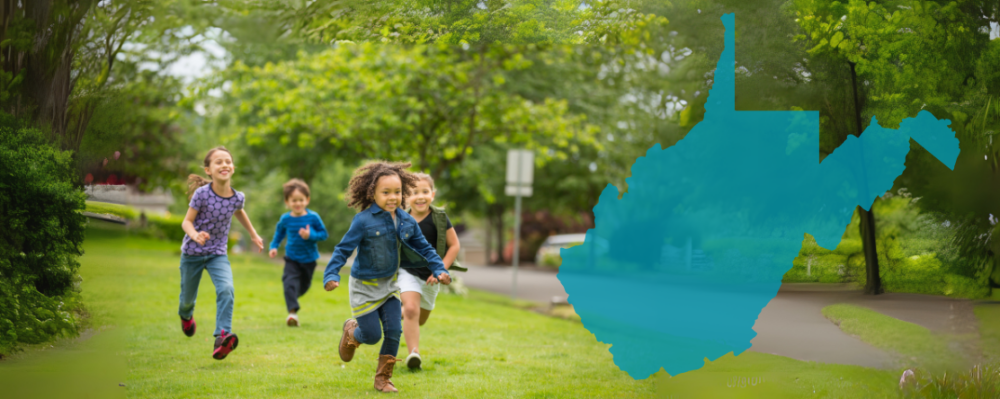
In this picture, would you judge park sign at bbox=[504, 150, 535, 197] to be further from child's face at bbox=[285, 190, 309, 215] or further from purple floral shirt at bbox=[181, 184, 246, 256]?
purple floral shirt at bbox=[181, 184, 246, 256]

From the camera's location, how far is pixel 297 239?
26.2 ft

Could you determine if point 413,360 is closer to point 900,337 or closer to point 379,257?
point 379,257

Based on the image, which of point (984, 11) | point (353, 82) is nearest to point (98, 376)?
point (984, 11)

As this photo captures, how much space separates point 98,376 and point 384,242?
204 centimetres

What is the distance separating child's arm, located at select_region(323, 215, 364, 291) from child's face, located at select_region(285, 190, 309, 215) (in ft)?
9.64

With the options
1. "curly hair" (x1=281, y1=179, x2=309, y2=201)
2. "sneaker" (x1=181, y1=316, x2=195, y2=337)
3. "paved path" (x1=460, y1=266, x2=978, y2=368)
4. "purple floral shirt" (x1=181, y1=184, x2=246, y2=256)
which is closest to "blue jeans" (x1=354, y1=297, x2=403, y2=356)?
"purple floral shirt" (x1=181, y1=184, x2=246, y2=256)

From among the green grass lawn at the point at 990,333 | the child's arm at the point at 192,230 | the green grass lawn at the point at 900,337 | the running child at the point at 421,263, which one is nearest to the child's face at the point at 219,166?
the child's arm at the point at 192,230

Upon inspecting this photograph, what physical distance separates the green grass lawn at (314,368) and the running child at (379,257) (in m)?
0.32

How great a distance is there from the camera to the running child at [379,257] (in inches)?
196

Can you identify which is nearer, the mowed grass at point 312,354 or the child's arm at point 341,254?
the child's arm at point 341,254

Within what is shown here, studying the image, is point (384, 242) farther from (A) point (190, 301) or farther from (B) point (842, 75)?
(B) point (842, 75)

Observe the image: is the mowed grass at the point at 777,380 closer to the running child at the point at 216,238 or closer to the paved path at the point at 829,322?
the paved path at the point at 829,322

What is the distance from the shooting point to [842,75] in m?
4.83

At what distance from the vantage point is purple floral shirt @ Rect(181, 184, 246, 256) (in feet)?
18.3
